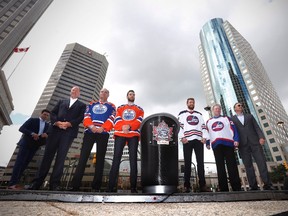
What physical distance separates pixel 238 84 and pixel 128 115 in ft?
264

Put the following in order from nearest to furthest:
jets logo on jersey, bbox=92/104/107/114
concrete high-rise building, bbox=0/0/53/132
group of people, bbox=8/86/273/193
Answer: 1. group of people, bbox=8/86/273/193
2. jets logo on jersey, bbox=92/104/107/114
3. concrete high-rise building, bbox=0/0/53/132

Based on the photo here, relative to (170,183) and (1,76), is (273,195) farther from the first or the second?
(1,76)

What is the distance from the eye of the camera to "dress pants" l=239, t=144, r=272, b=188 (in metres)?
3.50

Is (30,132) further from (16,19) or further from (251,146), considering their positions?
(16,19)

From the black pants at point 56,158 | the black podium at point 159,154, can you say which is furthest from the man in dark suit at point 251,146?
the black pants at point 56,158

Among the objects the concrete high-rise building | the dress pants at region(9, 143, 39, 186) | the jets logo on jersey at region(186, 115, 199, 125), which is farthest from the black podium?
the concrete high-rise building

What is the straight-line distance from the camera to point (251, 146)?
3.88 meters

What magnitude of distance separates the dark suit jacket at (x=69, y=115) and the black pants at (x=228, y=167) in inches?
126

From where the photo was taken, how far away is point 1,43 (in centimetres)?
3938

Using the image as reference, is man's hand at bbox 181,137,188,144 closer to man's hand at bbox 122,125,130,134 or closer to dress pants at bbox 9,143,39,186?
man's hand at bbox 122,125,130,134

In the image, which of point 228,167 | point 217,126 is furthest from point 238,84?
point 228,167

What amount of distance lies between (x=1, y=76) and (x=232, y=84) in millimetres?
78046

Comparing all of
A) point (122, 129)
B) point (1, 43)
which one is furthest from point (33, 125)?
point (1, 43)

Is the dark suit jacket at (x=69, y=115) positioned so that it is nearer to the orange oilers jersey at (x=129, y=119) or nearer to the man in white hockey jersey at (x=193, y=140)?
the orange oilers jersey at (x=129, y=119)
